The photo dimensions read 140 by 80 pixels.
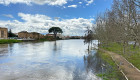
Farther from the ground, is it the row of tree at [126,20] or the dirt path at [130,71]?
the row of tree at [126,20]

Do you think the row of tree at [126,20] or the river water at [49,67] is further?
the row of tree at [126,20]

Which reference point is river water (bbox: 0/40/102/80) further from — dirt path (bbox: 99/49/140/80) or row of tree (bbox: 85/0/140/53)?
row of tree (bbox: 85/0/140/53)

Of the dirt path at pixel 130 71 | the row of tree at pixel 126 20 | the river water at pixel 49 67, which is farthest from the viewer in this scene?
the row of tree at pixel 126 20

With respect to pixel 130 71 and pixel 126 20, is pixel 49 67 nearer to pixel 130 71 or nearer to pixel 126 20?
pixel 130 71

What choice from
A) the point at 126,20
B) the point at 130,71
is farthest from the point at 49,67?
the point at 126,20

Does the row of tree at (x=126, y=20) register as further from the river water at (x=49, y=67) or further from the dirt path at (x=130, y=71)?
the river water at (x=49, y=67)

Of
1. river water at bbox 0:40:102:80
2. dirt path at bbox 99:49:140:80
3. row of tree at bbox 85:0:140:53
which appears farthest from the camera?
row of tree at bbox 85:0:140:53

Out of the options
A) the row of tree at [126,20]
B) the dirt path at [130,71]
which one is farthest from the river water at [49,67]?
the row of tree at [126,20]

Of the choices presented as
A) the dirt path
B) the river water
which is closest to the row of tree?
the dirt path

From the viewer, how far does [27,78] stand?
1012cm

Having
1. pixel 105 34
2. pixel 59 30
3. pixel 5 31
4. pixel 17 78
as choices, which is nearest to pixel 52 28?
pixel 59 30

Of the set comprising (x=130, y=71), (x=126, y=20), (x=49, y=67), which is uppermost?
(x=126, y=20)

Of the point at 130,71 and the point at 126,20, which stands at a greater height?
the point at 126,20

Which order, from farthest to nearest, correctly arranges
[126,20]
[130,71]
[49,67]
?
1. [126,20]
2. [49,67]
3. [130,71]
